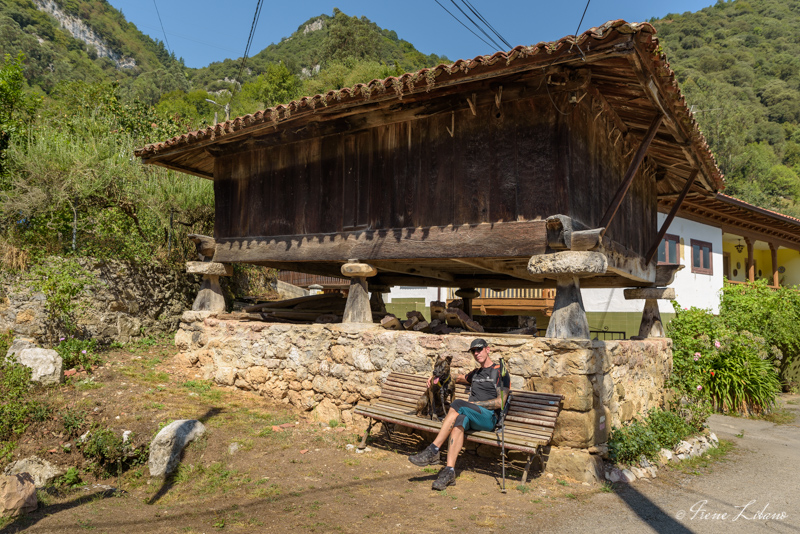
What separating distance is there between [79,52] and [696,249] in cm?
6695

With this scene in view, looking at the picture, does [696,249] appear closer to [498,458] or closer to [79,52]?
[498,458]

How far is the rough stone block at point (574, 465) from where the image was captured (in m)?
4.59

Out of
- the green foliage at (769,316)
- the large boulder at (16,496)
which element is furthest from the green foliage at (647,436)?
the green foliage at (769,316)

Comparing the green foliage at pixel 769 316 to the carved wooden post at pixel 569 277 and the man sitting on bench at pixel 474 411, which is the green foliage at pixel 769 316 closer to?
the carved wooden post at pixel 569 277

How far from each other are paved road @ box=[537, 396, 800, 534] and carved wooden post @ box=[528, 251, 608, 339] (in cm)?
151

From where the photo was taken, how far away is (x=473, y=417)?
178 inches

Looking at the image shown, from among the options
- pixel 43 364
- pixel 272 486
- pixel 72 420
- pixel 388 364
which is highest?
pixel 388 364

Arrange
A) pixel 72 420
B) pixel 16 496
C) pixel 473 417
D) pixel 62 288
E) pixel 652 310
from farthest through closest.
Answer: pixel 652 310, pixel 62 288, pixel 72 420, pixel 473 417, pixel 16 496

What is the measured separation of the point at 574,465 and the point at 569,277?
1.83m

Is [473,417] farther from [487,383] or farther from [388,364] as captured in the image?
[388,364]

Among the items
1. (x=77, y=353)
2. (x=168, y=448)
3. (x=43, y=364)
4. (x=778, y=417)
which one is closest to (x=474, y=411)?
(x=168, y=448)

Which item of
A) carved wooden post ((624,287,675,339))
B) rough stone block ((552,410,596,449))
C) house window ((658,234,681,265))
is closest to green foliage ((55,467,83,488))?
rough stone block ((552,410,596,449))

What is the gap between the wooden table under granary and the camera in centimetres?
507

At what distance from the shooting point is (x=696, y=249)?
1482 centimetres
